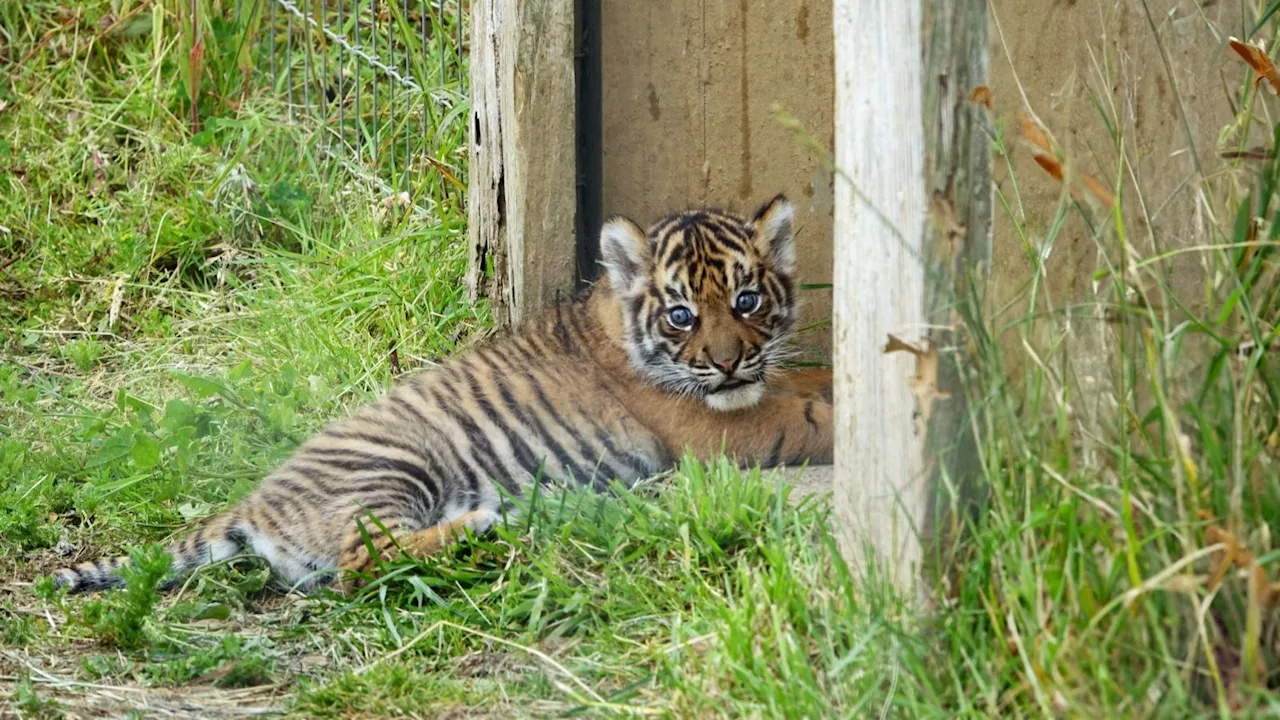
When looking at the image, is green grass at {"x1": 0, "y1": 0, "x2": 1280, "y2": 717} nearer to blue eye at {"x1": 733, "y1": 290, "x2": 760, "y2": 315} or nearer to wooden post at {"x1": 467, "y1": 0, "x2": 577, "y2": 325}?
wooden post at {"x1": 467, "y1": 0, "x2": 577, "y2": 325}

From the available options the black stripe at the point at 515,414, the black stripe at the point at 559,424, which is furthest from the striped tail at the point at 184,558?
the black stripe at the point at 559,424

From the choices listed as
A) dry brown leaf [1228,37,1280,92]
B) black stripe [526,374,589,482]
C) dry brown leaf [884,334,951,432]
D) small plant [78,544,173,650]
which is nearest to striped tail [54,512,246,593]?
small plant [78,544,173,650]

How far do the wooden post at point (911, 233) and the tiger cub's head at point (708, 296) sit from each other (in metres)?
1.93

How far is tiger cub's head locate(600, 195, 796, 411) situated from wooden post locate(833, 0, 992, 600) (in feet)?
6.33

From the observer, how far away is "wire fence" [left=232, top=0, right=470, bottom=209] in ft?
23.3

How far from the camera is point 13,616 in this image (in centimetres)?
461

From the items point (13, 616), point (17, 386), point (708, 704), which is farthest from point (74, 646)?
point (17, 386)

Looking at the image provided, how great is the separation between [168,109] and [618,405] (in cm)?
394

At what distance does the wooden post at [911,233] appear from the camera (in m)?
3.33

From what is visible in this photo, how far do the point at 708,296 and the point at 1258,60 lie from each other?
7.31 feet

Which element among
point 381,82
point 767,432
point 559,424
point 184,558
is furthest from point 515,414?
point 381,82

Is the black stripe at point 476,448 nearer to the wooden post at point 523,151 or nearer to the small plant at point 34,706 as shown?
the wooden post at point 523,151

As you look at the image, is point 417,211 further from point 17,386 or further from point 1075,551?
point 1075,551

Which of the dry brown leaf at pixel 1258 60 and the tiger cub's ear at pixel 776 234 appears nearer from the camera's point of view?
the dry brown leaf at pixel 1258 60
